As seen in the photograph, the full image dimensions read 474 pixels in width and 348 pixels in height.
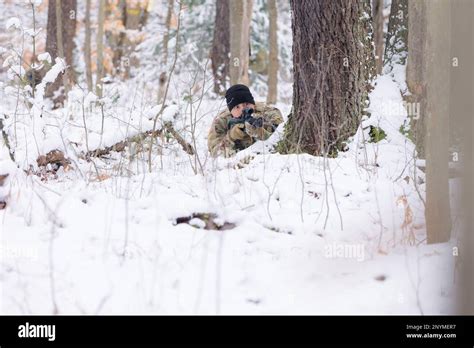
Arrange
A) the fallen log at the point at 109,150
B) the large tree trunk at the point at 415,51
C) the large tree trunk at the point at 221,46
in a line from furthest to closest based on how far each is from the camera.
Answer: the large tree trunk at the point at 221,46, the large tree trunk at the point at 415,51, the fallen log at the point at 109,150

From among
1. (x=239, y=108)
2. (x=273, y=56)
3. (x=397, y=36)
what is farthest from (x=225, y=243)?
(x=273, y=56)

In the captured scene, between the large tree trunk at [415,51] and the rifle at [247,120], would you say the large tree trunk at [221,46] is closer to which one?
the rifle at [247,120]

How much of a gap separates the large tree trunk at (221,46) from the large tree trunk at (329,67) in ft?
25.5

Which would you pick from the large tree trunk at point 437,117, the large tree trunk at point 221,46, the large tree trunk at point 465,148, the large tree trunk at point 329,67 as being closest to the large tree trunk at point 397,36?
the large tree trunk at point 329,67

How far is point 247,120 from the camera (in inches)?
276

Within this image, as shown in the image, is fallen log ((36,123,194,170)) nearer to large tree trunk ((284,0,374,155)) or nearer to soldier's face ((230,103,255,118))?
soldier's face ((230,103,255,118))

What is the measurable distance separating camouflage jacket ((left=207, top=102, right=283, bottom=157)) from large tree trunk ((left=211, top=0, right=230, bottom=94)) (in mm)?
6789

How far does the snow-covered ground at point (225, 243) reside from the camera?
140 inches

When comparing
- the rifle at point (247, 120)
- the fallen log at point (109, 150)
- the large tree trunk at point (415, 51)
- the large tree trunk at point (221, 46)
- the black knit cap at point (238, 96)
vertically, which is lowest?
the fallen log at point (109, 150)

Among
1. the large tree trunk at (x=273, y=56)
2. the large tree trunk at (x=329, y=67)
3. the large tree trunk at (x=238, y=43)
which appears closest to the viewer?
the large tree trunk at (x=329, y=67)

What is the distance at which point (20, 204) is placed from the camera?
15.1 ft
